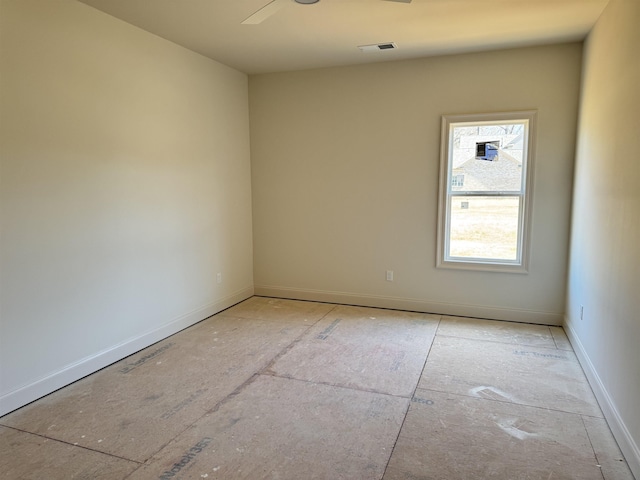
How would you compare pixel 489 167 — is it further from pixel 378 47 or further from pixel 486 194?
pixel 378 47

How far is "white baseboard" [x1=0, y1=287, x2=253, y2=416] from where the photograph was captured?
2716 millimetres

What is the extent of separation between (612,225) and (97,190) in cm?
363

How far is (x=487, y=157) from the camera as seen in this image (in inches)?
172

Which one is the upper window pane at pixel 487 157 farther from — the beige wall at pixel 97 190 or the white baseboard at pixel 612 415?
the beige wall at pixel 97 190

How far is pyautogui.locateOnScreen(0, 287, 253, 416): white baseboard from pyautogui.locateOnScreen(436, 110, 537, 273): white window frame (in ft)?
8.61

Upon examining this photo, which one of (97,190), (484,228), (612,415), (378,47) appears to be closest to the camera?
(612,415)

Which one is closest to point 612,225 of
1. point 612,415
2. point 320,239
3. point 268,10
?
point 612,415

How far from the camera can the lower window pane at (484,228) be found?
4371 millimetres

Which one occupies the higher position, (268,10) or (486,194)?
(268,10)

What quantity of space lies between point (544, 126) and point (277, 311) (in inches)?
132

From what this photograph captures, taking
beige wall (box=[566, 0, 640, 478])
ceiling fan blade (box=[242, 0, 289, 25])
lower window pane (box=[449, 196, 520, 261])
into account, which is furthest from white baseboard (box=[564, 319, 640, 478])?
ceiling fan blade (box=[242, 0, 289, 25])

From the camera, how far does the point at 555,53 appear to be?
3990 millimetres

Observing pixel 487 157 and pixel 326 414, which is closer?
pixel 326 414

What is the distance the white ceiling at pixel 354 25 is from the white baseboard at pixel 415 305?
8.62 ft
